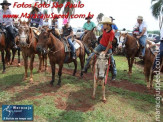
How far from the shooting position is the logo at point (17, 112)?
16.2ft

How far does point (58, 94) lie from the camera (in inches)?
268

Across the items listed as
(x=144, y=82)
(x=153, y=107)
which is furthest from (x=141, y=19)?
(x=153, y=107)

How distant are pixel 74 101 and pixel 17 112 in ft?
6.66

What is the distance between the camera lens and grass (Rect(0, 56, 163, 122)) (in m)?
5.31

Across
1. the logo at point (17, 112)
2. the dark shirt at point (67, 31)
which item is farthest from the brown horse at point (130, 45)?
the logo at point (17, 112)

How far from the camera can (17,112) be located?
5199mm

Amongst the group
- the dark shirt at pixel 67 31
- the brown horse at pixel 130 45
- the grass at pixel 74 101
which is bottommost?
the grass at pixel 74 101

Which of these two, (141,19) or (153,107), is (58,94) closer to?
(153,107)

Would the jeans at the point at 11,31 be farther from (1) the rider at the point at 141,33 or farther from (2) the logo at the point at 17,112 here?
(1) the rider at the point at 141,33

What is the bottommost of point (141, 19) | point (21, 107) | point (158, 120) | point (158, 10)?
point (158, 120)

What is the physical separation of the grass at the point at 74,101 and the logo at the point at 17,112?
21 centimetres

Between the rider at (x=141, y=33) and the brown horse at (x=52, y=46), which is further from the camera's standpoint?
the rider at (x=141, y=33)

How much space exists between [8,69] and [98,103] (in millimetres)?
6204

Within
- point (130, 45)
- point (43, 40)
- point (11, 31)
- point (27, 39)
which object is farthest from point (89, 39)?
point (11, 31)
